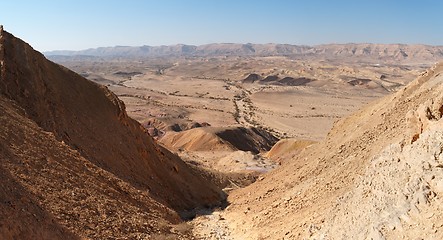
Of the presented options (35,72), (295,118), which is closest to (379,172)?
(35,72)

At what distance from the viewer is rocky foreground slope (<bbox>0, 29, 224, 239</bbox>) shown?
11.9 m

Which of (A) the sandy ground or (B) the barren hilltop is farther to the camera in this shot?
(A) the sandy ground

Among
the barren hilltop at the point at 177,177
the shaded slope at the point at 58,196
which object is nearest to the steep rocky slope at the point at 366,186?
the barren hilltop at the point at 177,177

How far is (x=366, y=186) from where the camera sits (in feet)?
36.1

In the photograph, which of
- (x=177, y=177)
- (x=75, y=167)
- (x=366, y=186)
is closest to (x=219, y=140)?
(x=177, y=177)

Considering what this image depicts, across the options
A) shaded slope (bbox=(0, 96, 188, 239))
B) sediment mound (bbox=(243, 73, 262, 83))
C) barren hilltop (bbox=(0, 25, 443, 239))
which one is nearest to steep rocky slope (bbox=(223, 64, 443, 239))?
barren hilltop (bbox=(0, 25, 443, 239))

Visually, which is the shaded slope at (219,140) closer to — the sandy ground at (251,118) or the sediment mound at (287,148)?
the sandy ground at (251,118)

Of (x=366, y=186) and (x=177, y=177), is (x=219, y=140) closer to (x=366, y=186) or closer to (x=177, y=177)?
(x=177, y=177)

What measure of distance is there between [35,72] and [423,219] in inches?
652

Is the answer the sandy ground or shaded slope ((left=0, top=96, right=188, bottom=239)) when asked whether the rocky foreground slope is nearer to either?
shaded slope ((left=0, top=96, right=188, bottom=239))

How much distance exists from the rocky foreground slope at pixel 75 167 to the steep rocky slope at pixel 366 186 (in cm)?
298

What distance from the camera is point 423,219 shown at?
341 inches

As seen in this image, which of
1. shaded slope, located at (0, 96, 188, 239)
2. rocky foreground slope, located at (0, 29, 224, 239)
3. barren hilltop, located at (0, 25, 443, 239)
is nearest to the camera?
barren hilltop, located at (0, 25, 443, 239)

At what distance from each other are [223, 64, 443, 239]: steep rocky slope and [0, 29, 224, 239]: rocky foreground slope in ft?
9.79
